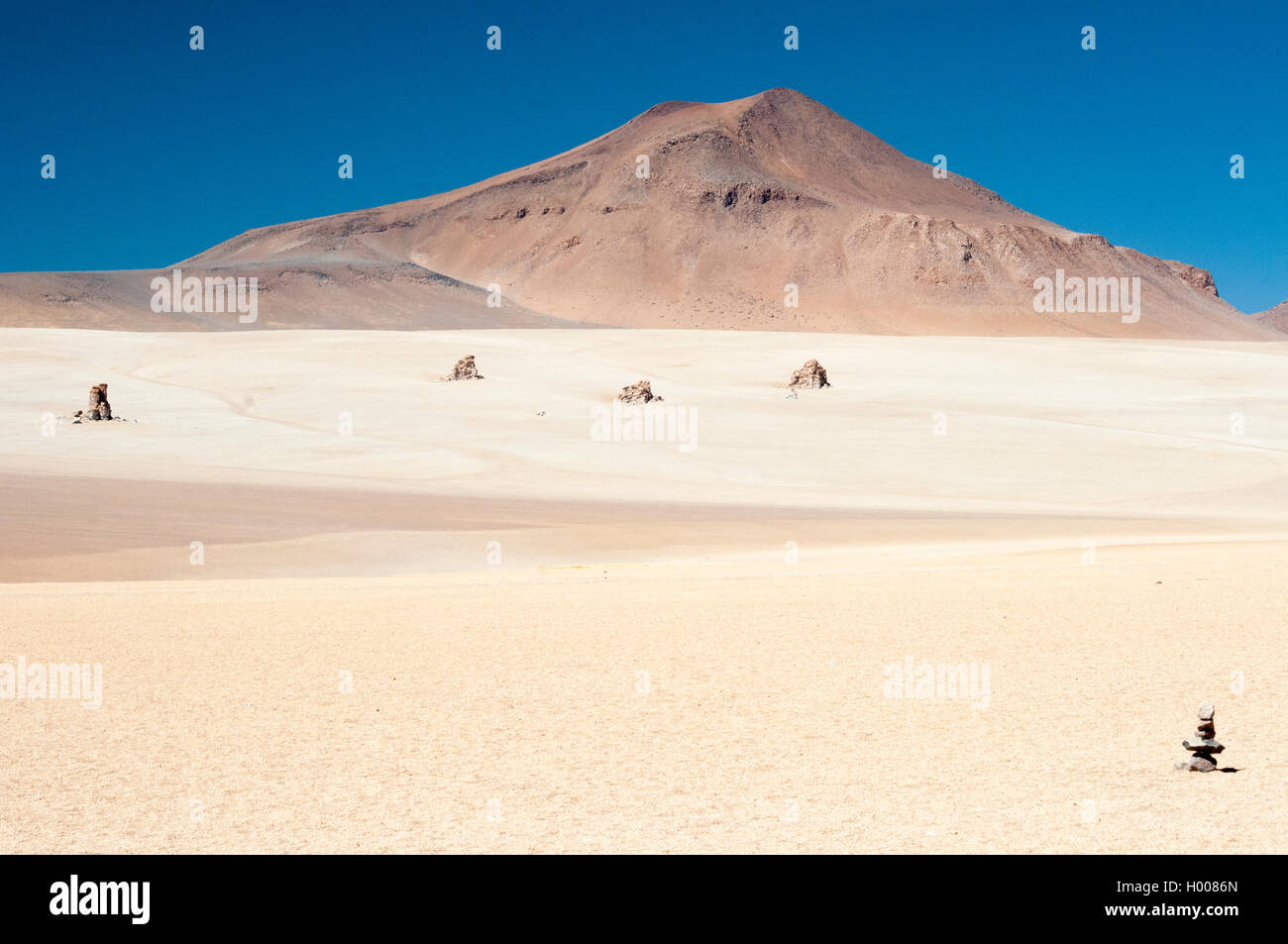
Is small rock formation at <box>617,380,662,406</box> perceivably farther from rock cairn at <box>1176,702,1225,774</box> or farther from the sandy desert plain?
rock cairn at <box>1176,702,1225,774</box>

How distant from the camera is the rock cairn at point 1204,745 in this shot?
7.05 m

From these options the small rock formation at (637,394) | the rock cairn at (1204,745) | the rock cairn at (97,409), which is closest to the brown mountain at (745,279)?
the small rock formation at (637,394)

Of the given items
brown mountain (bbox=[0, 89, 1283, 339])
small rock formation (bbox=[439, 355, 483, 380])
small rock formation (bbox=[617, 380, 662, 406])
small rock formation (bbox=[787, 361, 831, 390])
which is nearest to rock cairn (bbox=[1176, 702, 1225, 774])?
small rock formation (bbox=[617, 380, 662, 406])

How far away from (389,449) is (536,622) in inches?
873

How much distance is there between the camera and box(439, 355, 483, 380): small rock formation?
50.5m

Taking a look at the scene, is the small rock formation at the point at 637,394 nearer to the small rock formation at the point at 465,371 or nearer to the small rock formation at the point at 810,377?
the small rock formation at the point at 810,377

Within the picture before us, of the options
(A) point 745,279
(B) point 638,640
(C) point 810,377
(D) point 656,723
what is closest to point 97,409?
(C) point 810,377

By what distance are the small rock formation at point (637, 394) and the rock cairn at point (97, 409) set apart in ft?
54.0

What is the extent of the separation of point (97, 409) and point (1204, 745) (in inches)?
1442

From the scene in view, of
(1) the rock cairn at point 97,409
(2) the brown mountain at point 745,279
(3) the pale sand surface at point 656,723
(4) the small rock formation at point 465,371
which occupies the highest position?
(2) the brown mountain at point 745,279

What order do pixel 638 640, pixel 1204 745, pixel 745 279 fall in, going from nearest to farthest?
pixel 1204 745 < pixel 638 640 < pixel 745 279

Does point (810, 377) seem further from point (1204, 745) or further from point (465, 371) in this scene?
point (1204, 745)

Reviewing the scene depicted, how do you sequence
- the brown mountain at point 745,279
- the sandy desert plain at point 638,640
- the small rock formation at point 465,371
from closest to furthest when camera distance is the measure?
the sandy desert plain at point 638,640, the small rock formation at point 465,371, the brown mountain at point 745,279

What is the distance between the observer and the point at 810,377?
1927 inches
